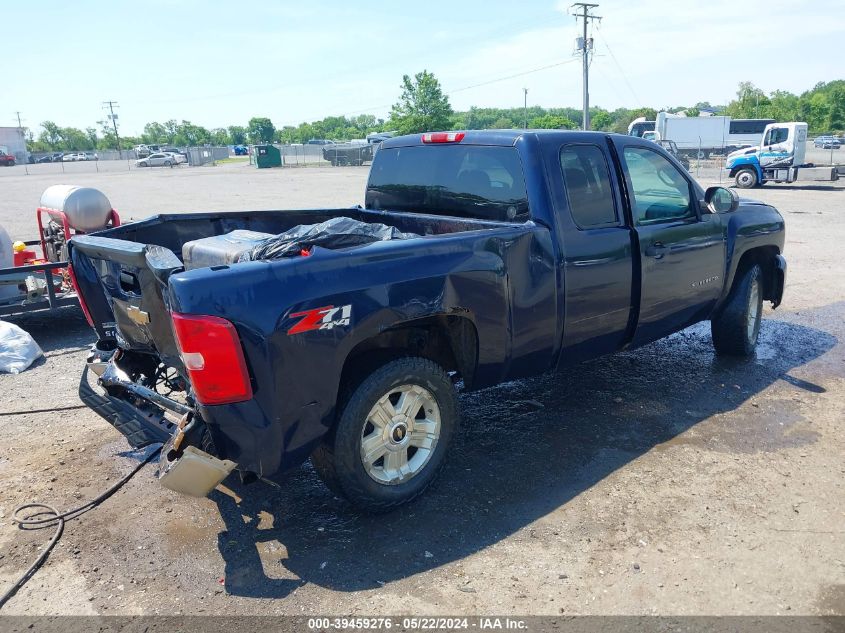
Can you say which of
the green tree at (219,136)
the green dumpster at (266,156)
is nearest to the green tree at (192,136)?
the green tree at (219,136)

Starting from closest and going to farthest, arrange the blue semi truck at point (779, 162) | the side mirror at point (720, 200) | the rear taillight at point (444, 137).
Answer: the rear taillight at point (444, 137) < the side mirror at point (720, 200) < the blue semi truck at point (779, 162)

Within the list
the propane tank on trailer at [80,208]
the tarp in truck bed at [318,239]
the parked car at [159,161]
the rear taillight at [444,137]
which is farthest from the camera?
the parked car at [159,161]

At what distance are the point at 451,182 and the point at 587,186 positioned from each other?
95 centimetres

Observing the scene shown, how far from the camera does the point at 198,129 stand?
129 metres

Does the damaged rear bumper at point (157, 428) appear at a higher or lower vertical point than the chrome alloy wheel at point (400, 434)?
higher

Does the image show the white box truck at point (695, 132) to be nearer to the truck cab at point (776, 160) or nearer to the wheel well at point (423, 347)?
the truck cab at point (776, 160)

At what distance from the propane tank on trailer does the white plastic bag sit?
1.55 meters

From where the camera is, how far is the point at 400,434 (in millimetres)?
3723

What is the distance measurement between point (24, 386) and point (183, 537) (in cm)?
328

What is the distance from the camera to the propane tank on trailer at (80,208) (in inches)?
306

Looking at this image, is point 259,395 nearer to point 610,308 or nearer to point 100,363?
point 100,363

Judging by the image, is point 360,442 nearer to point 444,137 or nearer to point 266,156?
point 444,137

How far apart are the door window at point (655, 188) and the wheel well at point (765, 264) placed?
1117mm

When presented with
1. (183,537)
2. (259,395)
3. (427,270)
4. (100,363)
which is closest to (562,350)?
(427,270)
